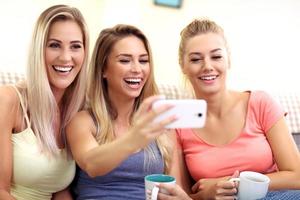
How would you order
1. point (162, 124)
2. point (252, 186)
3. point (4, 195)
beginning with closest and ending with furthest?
1. point (162, 124)
2. point (252, 186)
3. point (4, 195)

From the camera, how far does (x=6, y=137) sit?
46.6 inches

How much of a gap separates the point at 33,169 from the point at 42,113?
19 centimetres

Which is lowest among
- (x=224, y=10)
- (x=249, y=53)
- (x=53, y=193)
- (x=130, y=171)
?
(x=53, y=193)

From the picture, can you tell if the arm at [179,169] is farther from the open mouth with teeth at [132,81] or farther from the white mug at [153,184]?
the white mug at [153,184]

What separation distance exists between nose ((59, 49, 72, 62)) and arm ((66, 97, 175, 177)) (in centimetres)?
20

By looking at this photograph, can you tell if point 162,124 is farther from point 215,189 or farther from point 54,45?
point 54,45

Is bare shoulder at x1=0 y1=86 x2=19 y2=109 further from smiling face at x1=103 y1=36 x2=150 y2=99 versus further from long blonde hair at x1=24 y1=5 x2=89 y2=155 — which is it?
smiling face at x1=103 y1=36 x2=150 y2=99

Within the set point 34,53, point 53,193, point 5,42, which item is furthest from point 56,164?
point 5,42

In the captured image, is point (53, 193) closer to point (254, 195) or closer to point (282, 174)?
point (254, 195)

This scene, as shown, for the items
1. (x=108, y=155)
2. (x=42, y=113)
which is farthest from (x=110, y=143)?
(x=42, y=113)

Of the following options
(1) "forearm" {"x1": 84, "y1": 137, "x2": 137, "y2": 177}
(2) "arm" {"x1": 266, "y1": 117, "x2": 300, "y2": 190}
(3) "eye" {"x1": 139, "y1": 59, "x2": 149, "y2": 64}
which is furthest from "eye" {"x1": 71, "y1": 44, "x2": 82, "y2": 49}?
(2) "arm" {"x1": 266, "y1": 117, "x2": 300, "y2": 190}

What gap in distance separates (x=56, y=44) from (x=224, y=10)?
133 cm

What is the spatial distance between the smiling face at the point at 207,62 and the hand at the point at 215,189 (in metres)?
0.33

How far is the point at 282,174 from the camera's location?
1.33 meters
